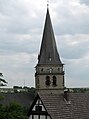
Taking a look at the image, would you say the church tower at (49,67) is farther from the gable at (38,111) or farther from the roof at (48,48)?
the gable at (38,111)

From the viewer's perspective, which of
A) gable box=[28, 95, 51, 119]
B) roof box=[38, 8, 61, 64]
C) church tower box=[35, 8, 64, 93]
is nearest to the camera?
gable box=[28, 95, 51, 119]

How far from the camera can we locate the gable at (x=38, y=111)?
3619 cm

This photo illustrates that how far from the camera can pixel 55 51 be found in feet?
233

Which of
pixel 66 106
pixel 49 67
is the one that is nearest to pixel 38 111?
pixel 66 106

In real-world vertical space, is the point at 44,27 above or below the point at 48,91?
above

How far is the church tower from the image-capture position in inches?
2771

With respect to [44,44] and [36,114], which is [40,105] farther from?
[44,44]

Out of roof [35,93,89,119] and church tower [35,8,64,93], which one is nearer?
roof [35,93,89,119]

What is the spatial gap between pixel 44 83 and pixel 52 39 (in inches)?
309

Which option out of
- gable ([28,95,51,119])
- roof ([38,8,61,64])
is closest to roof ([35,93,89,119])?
gable ([28,95,51,119])

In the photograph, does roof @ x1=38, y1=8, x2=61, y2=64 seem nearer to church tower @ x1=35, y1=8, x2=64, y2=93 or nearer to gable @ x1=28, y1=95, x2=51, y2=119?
church tower @ x1=35, y1=8, x2=64, y2=93

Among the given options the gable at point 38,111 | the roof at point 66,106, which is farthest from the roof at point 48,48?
the gable at point 38,111

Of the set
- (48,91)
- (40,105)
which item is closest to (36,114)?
(40,105)

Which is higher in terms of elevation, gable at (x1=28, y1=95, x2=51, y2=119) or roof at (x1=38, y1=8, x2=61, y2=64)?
roof at (x1=38, y1=8, x2=61, y2=64)
